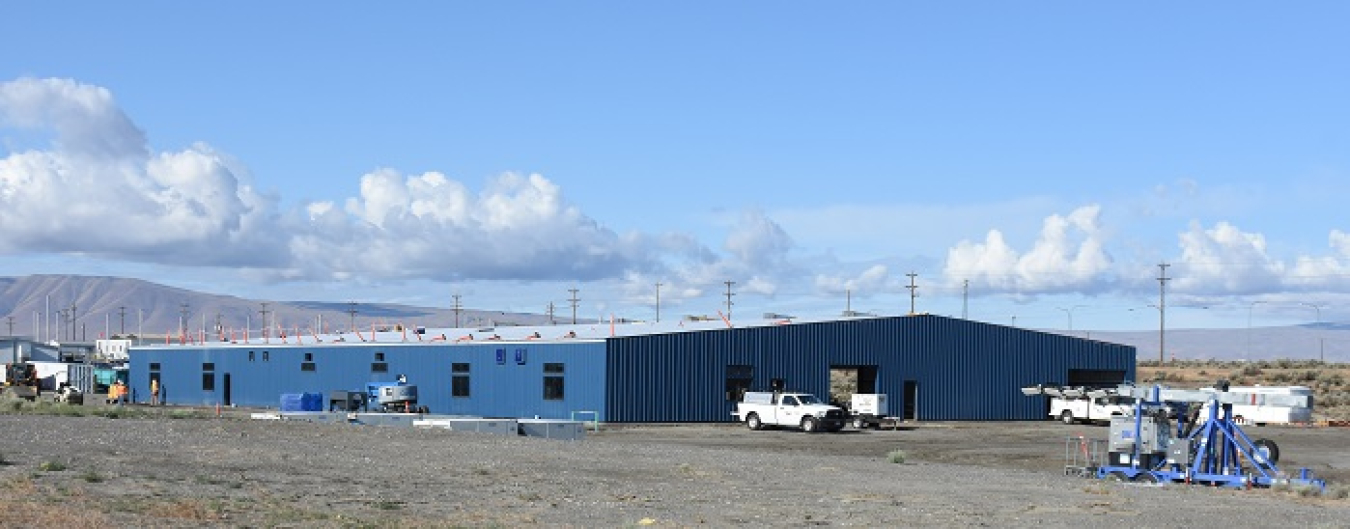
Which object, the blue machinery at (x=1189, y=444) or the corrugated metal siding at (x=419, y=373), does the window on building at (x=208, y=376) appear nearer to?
the corrugated metal siding at (x=419, y=373)

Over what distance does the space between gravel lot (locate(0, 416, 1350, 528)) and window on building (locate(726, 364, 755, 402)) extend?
20193mm

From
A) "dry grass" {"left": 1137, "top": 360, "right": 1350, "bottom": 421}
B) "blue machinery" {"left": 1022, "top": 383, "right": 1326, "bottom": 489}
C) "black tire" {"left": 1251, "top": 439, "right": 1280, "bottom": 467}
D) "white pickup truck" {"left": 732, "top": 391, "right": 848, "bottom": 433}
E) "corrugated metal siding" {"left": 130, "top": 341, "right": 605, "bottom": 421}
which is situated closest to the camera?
"blue machinery" {"left": 1022, "top": 383, "right": 1326, "bottom": 489}

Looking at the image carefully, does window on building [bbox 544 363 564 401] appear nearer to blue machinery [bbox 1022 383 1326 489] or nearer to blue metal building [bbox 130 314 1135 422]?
blue metal building [bbox 130 314 1135 422]

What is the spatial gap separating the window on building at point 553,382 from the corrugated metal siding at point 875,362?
302 cm

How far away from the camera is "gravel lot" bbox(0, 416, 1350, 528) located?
22.0 metres

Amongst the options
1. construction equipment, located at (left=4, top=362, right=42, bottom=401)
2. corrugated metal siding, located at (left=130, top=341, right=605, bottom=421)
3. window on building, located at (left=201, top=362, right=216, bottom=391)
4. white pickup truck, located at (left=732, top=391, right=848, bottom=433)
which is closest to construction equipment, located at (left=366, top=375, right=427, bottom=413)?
corrugated metal siding, located at (left=130, top=341, right=605, bottom=421)

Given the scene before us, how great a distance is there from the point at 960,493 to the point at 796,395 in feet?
99.4

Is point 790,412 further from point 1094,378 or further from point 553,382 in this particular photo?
point 1094,378

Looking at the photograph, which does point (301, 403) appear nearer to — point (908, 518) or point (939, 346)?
point (939, 346)

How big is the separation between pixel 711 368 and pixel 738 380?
144cm

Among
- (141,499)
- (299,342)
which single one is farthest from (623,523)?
(299,342)

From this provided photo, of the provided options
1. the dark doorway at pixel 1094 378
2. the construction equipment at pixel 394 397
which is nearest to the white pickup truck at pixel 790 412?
the construction equipment at pixel 394 397

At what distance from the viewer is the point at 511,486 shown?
90.4ft

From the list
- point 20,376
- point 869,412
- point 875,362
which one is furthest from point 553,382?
point 20,376
